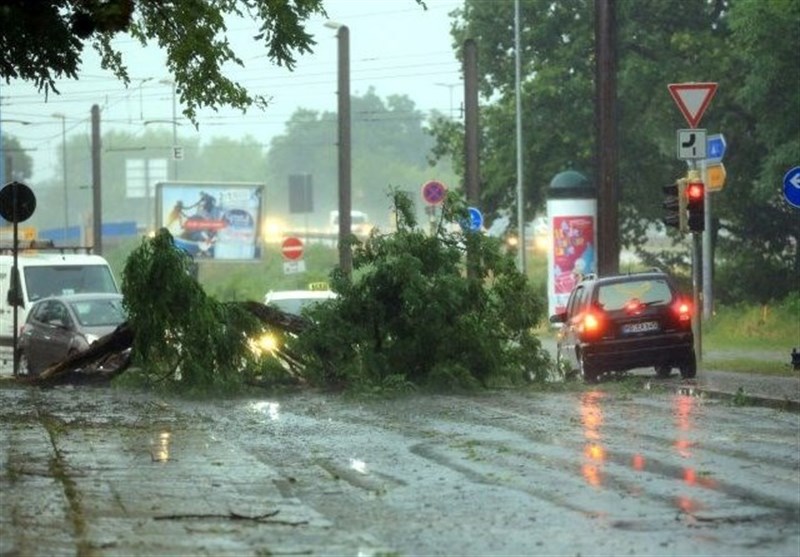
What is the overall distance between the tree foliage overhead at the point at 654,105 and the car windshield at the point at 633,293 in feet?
59.5

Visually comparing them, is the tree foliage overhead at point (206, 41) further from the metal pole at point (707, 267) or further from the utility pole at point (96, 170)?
the utility pole at point (96, 170)

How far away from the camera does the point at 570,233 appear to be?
49.1m

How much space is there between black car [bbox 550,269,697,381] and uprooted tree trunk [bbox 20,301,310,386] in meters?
5.29

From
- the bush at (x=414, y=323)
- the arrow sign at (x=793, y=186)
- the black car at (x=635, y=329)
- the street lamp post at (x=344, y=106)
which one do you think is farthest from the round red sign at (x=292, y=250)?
the bush at (x=414, y=323)

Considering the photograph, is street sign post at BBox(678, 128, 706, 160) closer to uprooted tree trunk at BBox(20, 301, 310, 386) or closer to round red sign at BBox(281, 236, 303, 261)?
uprooted tree trunk at BBox(20, 301, 310, 386)

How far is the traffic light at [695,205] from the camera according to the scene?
1152 inches

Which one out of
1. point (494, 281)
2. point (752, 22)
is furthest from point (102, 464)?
point (752, 22)

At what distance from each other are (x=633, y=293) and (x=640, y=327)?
2.00 feet

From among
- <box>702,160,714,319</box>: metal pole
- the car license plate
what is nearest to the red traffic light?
the car license plate

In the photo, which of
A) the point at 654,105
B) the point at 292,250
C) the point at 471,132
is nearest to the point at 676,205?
the point at 471,132

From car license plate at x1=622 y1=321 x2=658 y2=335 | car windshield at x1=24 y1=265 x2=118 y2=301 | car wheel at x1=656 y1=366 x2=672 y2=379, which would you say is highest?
car windshield at x1=24 y1=265 x2=118 y2=301

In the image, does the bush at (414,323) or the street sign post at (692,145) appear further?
the street sign post at (692,145)

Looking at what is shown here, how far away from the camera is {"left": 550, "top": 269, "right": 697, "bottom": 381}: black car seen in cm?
2900

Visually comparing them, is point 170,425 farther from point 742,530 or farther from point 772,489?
point 742,530
